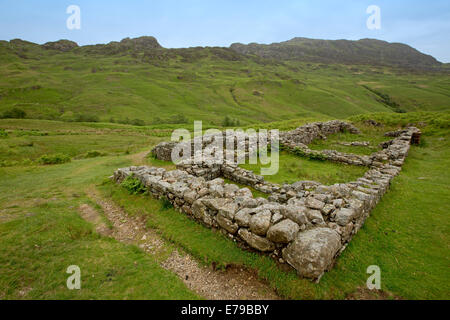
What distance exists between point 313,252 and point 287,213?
5.00ft

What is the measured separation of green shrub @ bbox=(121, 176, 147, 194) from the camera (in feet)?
37.1

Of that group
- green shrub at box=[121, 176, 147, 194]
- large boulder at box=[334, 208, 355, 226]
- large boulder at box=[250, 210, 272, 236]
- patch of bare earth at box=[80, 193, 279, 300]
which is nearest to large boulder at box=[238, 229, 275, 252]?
large boulder at box=[250, 210, 272, 236]

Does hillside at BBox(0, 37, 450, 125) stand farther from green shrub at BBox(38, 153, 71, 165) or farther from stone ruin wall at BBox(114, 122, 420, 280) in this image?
stone ruin wall at BBox(114, 122, 420, 280)

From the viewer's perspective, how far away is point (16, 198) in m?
11.5

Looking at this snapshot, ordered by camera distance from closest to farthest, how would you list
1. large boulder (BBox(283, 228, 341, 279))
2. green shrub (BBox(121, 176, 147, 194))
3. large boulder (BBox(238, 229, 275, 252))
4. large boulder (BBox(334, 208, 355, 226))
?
large boulder (BBox(283, 228, 341, 279)) < large boulder (BBox(238, 229, 275, 252)) < large boulder (BBox(334, 208, 355, 226)) < green shrub (BBox(121, 176, 147, 194))

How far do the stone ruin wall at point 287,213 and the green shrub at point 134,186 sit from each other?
275mm

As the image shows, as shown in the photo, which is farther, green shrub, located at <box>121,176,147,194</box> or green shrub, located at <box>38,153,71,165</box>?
green shrub, located at <box>38,153,71,165</box>

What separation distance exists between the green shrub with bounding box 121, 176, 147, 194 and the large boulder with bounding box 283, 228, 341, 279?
28.5 ft

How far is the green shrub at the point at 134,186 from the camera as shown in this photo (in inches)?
445

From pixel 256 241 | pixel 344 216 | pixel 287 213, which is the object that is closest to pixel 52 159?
pixel 256 241

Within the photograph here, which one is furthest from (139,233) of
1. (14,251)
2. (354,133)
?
(354,133)

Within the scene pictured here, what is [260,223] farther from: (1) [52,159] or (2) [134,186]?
(1) [52,159]

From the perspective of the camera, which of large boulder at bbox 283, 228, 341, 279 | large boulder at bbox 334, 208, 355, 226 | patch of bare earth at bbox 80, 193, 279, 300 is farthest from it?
large boulder at bbox 334, 208, 355, 226

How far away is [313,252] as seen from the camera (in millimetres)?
5305
